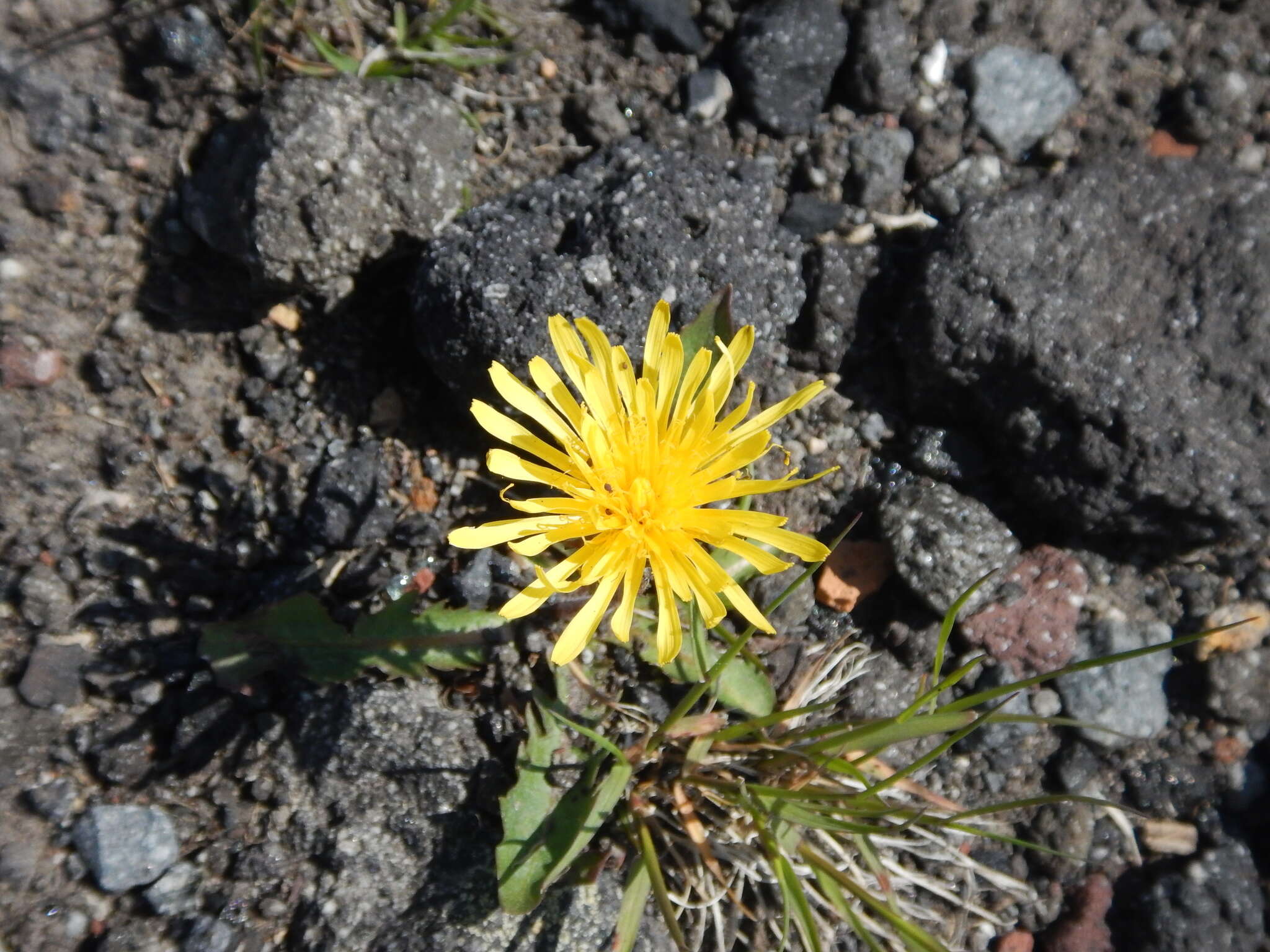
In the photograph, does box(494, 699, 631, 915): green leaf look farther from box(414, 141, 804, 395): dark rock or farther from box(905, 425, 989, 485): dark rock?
box(905, 425, 989, 485): dark rock

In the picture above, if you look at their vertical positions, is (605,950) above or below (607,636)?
below

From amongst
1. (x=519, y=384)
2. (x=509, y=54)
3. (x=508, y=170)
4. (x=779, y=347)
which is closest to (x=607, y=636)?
(x=519, y=384)

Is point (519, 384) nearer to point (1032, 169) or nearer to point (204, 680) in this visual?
point (204, 680)

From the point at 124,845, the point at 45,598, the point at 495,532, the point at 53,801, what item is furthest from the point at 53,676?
the point at 495,532

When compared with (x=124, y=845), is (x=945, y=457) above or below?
above

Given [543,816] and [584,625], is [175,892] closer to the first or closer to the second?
[543,816]

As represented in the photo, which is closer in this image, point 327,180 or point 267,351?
point 327,180

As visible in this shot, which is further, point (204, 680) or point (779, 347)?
point (779, 347)
